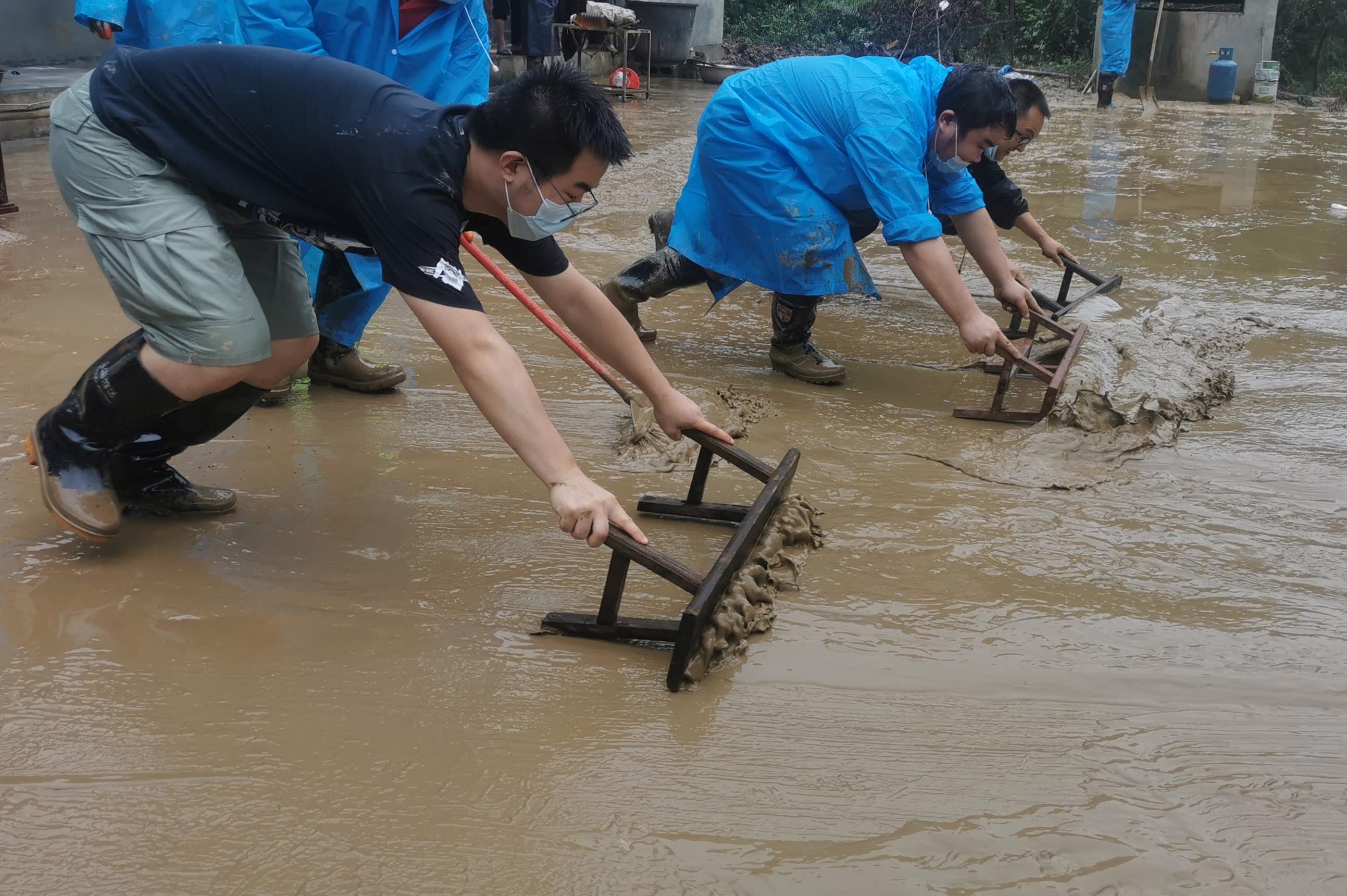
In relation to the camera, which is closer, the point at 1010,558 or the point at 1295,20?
the point at 1010,558

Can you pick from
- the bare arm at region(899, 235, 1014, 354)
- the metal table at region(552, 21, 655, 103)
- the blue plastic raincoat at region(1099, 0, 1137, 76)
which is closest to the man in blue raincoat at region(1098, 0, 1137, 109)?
the blue plastic raincoat at region(1099, 0, 1137, 76)

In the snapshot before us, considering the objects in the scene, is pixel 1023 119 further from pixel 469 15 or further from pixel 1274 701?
pixel 1274 701

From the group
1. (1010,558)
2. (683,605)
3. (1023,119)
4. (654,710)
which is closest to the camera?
(654,710)

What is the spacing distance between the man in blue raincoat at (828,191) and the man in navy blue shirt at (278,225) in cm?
146

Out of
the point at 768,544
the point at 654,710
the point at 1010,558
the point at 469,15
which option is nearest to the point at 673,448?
the point at 768,544

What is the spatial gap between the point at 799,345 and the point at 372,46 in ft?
5.88

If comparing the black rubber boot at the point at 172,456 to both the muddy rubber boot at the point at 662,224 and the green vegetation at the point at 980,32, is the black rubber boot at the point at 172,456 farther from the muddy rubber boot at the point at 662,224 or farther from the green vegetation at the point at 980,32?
the green vegetation at the point at 980,32

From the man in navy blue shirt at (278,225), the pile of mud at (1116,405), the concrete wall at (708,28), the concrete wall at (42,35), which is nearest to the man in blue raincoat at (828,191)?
the pile of mud at (1116,405)

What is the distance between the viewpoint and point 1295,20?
15.9 metres

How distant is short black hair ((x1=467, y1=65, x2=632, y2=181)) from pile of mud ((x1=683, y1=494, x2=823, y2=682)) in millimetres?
926

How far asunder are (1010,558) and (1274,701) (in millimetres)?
688

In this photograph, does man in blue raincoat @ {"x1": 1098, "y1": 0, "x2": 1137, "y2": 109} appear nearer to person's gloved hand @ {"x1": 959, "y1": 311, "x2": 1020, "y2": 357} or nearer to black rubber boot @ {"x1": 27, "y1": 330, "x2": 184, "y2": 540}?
person's gloved hand @ {"x1": 959, "y1": 311, "x2": 1020, "y2": 357}

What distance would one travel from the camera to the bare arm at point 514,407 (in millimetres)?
2062

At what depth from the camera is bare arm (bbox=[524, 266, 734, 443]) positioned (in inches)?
101
